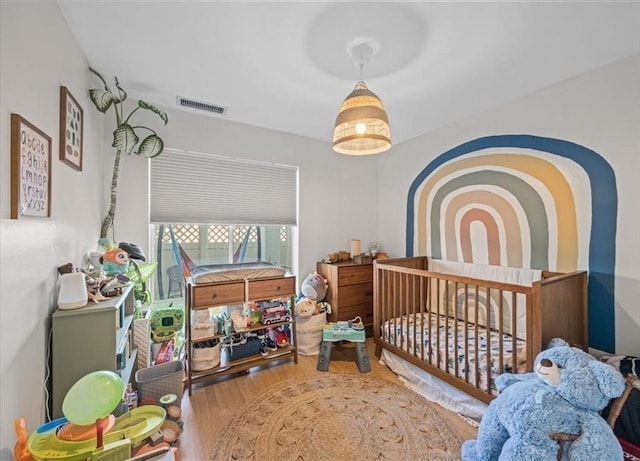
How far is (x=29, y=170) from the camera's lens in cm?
114

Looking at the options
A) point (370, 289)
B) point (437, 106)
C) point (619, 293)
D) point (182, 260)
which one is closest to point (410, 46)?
point (437, 106)

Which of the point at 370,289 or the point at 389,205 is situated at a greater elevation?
the point at 389,205

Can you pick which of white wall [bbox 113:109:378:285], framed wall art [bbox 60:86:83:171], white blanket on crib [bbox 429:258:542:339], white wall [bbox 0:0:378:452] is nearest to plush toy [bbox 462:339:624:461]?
white blanket on crib [bbox 429:258:542:339]

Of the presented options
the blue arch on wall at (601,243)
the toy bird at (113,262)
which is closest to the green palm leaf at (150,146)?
the toy bird at (113,262)

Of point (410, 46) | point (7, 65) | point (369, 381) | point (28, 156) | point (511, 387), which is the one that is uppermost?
point (410, 46)

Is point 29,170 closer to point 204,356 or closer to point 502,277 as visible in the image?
point 204,356

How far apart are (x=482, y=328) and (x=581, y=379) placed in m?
1.31

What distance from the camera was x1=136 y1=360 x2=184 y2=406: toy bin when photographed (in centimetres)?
178

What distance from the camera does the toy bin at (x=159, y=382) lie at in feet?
5.83

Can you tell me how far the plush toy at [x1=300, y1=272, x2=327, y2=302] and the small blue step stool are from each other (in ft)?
1.72

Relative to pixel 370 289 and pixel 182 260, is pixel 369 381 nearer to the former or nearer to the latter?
pixel 370 289

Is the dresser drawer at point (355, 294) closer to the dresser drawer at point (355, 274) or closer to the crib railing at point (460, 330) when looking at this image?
the dresser drawer at point (355, 274)

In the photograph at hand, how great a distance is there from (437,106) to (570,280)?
1825 millimetres

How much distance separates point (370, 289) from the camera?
3.35 metres
